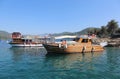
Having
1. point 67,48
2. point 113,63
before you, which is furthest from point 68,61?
point 67,48

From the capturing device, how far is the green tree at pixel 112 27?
103 m

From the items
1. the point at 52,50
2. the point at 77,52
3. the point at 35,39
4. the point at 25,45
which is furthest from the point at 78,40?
the point at 35,39

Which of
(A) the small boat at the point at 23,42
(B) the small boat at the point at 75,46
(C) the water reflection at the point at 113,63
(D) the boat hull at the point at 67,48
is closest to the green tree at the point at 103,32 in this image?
(A) the small boat at the point at 23,42

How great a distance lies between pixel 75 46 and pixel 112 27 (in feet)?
235

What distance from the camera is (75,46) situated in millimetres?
37969

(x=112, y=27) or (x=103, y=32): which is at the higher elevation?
(x=112, y=27)

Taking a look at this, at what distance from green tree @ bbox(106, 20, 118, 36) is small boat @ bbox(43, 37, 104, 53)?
208ft

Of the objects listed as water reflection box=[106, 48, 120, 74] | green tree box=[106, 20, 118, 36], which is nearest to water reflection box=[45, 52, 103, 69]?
water reflection box=[106, 48, 120, 74]

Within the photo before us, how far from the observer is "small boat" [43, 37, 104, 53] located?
119 ft

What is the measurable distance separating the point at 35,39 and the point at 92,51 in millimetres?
35818

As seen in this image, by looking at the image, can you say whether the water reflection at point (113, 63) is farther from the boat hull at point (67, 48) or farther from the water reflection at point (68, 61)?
the boat hull at point (67, 48)

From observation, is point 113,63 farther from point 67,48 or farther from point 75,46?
point 75,46

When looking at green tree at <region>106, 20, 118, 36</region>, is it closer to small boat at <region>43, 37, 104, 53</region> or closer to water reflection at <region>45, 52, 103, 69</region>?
small boat at <region>43, 37, 104, 53</region>

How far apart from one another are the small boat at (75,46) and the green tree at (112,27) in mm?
63524
